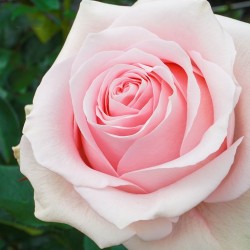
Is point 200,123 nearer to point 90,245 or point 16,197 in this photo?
point 90,245

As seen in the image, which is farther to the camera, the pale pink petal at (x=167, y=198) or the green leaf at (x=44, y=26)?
the green leaf at (x=44, y=26)

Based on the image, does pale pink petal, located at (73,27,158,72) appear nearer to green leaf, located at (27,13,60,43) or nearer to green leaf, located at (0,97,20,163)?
green leaf, located at (0,97,20,163)

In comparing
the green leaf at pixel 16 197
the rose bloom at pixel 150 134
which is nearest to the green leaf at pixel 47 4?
the green leaf at pixel 16 197

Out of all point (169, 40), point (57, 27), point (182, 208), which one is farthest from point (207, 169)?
point (57, 27)

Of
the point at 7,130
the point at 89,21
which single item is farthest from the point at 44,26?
the point at 89,21

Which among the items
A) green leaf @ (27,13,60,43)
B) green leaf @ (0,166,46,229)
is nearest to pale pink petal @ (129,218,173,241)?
green leaf @ (0,166,46,229)

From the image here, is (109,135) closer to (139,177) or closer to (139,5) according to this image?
(139,177)

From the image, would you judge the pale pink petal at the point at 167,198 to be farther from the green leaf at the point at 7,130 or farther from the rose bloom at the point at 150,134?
the green leaf at the point at 7,130
